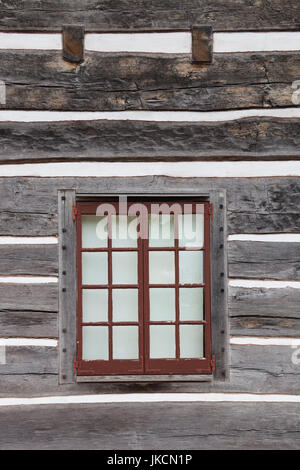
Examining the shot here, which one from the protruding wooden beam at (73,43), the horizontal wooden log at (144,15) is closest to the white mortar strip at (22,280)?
the protruding wooden beam at (73,43)

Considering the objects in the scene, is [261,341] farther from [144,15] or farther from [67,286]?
[144,15]

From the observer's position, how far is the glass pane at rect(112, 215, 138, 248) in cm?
356

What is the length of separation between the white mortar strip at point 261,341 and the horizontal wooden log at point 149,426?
44 cm

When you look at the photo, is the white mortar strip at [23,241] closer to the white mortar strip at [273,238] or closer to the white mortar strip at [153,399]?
the white mortar strip at [153,399]

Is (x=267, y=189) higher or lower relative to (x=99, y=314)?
higher

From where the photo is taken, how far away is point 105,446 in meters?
3.46

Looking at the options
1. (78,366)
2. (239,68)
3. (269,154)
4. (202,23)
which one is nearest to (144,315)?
(78,366)

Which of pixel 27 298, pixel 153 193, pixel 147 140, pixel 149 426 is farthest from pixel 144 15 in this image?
pixel 149 426

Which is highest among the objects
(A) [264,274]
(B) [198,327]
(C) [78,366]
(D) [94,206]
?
(D) [94,206]

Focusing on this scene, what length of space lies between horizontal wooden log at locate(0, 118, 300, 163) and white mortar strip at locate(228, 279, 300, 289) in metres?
0.91

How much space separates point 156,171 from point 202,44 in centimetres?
97

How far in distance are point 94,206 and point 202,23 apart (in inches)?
60.9

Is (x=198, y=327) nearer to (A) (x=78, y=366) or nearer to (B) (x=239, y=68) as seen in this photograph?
(A) (x=78, y=366)

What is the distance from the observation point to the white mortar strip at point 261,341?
3484 mm
